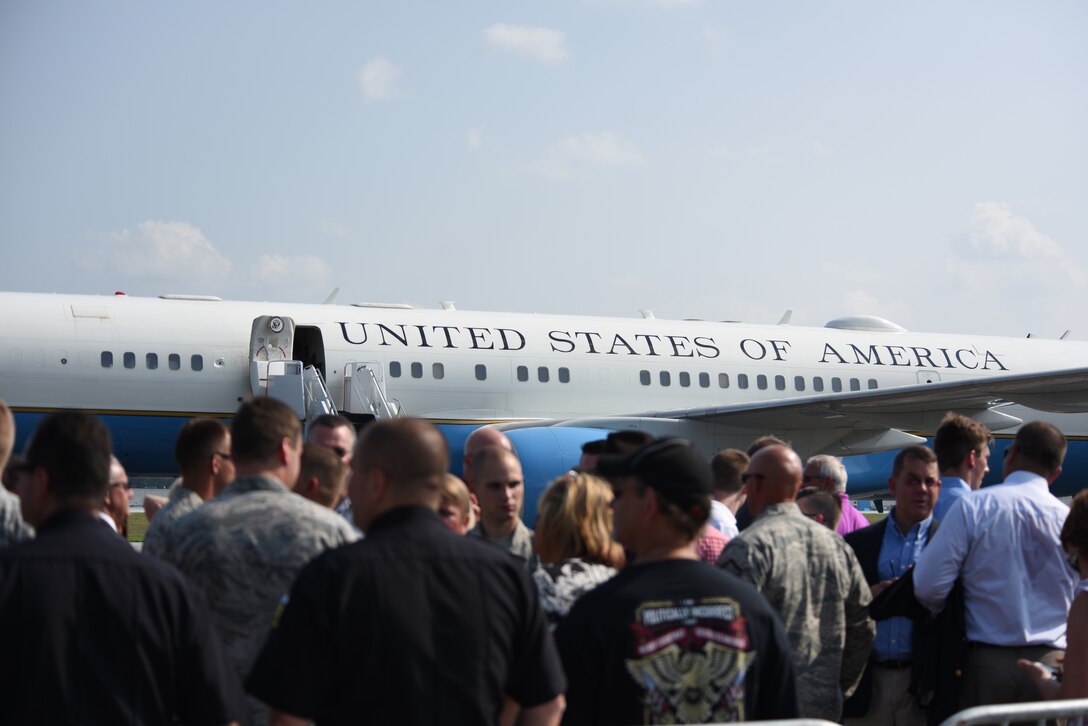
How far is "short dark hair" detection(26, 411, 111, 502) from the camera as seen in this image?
3.24 m

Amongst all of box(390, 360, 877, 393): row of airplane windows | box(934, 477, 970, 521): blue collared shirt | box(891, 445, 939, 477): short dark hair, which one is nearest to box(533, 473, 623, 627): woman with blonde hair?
box(891, 445, 939, 477): short dark hair

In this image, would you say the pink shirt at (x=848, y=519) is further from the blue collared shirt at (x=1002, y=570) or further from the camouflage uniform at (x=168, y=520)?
the camouflage uniform at (x=168, y=520)

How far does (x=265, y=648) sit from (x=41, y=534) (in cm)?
67

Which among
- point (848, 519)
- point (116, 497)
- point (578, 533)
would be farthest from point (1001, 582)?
point (116, 497)

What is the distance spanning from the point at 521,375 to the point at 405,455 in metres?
15.0

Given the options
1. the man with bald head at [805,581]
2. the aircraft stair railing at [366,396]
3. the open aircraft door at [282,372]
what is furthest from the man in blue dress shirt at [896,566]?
the aircraft stair railing at [366,396]

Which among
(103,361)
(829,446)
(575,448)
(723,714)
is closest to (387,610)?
(723,714)

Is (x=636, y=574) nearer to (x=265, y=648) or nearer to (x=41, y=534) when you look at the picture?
(x=265, y=648)

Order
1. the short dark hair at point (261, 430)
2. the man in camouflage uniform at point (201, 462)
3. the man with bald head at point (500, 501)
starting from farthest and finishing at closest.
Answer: the man with bald head at point (500, 501), the man in camouflage uniform at point (201, 462), the short dark hair at point (261, 430)

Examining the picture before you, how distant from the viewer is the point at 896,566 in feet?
20.3

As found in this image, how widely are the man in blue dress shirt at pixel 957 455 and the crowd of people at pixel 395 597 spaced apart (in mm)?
1428

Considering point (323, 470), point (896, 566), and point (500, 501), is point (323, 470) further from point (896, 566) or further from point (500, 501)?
point (896, 566)

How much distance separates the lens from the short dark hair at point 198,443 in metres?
5.02

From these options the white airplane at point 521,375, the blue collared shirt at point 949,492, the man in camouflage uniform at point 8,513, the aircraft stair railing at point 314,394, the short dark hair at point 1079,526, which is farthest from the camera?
the aircraft stair railing at point 314,394
